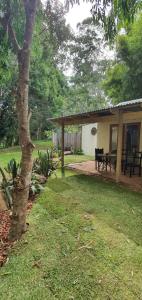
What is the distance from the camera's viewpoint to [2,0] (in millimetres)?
3654

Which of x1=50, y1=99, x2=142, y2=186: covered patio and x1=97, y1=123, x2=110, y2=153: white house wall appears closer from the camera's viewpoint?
x1=50, y1=99, x2=142, y2=186: covered patio

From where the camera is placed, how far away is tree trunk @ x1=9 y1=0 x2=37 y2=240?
2924mm

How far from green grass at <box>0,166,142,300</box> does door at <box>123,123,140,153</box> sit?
4.21m

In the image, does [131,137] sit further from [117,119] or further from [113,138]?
[117,119]

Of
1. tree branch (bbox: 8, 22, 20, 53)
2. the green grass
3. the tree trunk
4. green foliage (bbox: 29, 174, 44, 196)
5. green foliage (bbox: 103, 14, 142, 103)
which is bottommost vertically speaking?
the green grass

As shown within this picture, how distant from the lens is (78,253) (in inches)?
113

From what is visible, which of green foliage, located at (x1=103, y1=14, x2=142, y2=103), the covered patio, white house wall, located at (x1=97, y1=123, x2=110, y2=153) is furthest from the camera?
green foliage, located at (x1=103, y1=14, x2=142, y2=103)

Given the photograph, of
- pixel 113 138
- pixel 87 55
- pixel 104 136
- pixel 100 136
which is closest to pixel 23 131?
pixel 113 138

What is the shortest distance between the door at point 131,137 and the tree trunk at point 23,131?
626 centimetres

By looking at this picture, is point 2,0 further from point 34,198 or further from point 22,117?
point 34,198

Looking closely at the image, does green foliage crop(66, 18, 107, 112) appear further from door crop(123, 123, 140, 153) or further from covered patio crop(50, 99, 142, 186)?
door crop(123, 123, 140, 153)

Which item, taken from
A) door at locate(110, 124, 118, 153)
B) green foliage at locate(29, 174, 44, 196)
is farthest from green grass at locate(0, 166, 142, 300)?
door at locate(110, 124, 118, 153)

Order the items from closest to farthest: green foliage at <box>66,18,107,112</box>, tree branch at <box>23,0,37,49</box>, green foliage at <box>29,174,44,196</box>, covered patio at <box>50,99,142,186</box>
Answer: tree branch at <box>23,0,37,49</box> < green foliage at <box>29,174,44,196</box> < covered patio at <box>50,99,142,186</box> < green foliage at <box>66,18,107,112</box>

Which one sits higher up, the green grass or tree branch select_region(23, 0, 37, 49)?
tree branch select_region(23, 0, 37, 49)
